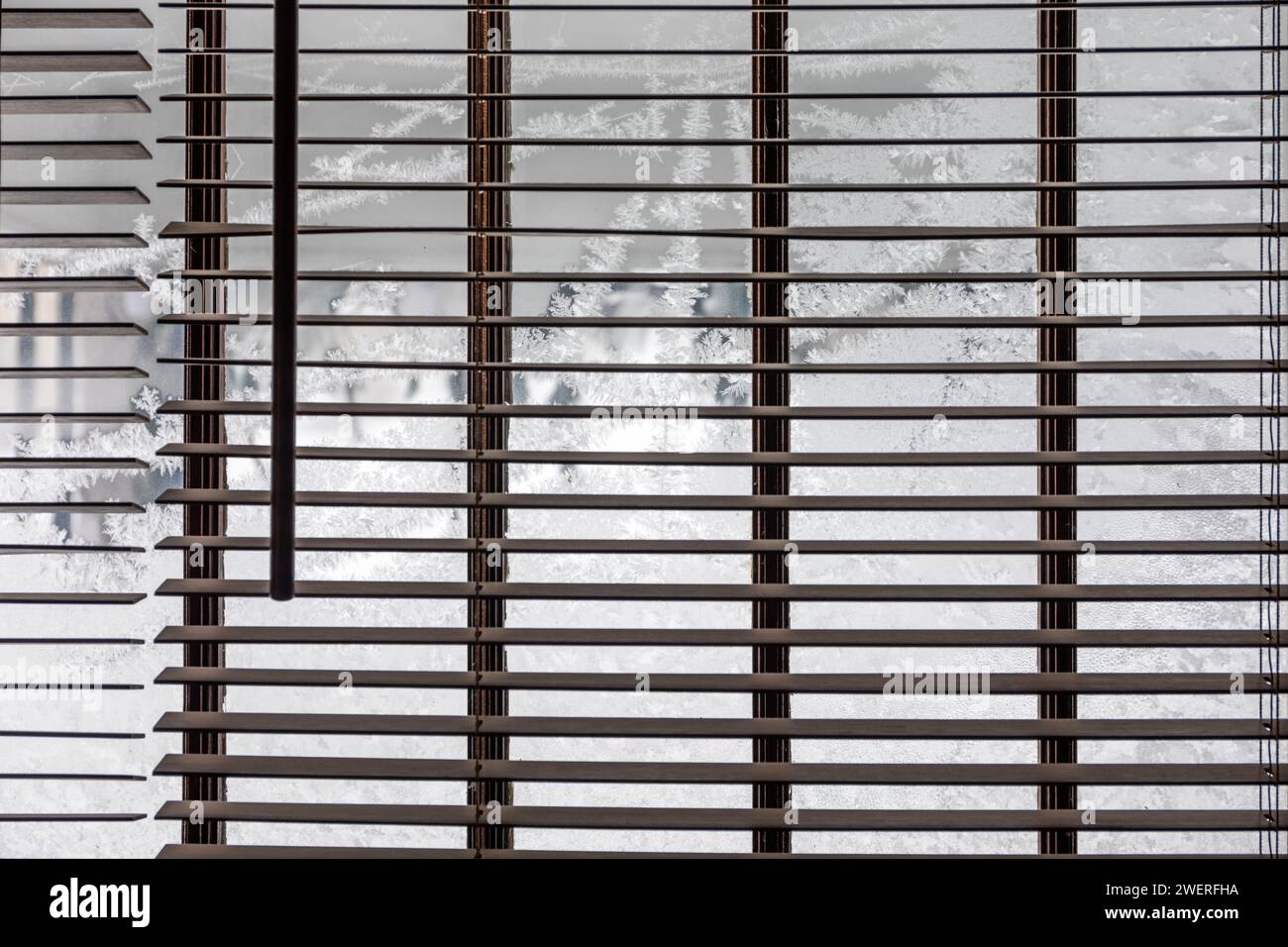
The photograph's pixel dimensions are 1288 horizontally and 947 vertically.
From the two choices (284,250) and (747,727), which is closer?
(284,250)

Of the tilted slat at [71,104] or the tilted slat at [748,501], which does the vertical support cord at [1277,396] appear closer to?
the tilted slat at [748,501]

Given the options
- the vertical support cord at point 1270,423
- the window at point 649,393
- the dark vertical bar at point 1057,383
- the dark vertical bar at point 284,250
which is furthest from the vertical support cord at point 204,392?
the vertical support cord at point 1270,423

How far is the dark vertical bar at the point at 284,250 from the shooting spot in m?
0.94

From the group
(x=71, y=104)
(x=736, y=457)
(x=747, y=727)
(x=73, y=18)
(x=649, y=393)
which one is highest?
(x=73, y=18)

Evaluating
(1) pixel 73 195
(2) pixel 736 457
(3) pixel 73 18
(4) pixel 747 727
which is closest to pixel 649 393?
(2) pixel 736 457

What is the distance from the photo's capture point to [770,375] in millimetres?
1485

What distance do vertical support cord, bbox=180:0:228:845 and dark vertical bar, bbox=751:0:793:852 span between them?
2.79ft

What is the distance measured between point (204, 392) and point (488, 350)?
1.51 feet

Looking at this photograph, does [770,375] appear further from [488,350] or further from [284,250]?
[284,250]

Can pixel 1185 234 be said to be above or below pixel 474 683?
above

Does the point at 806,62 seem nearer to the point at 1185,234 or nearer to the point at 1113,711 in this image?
the point at 1185,234

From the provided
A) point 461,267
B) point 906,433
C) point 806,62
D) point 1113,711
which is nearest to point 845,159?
point 806,62
